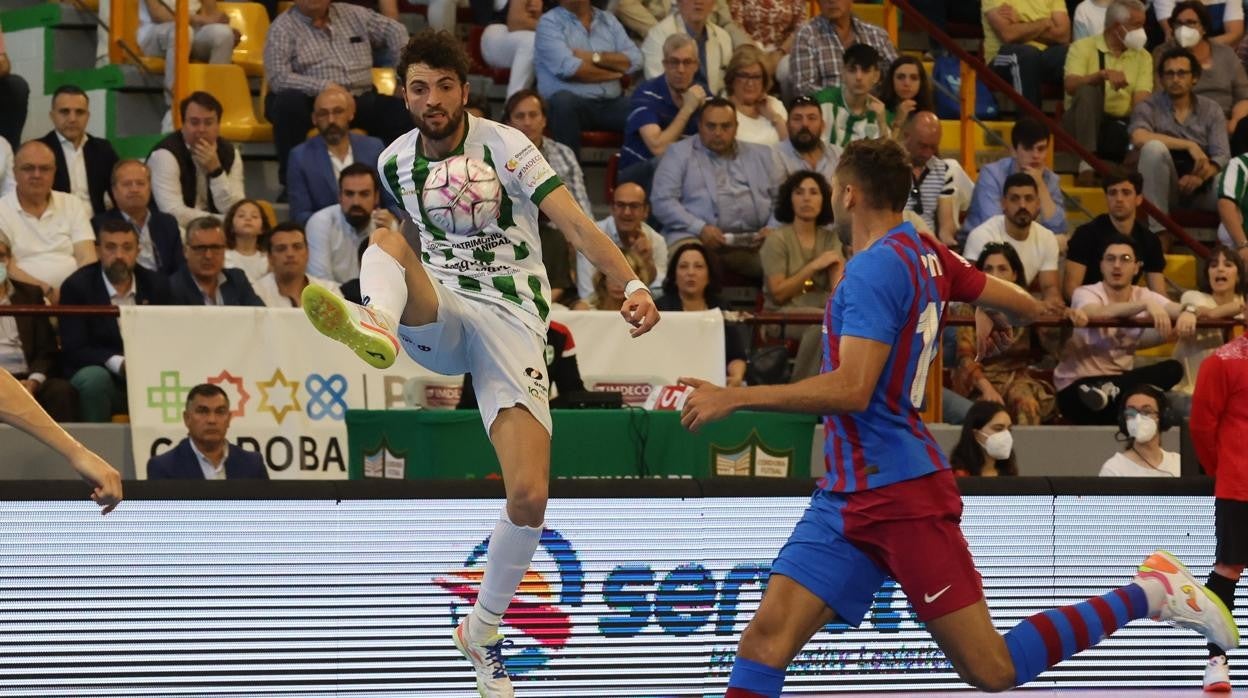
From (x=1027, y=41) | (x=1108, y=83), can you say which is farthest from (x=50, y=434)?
(x=1027, y=41)

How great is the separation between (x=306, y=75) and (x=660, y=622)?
5856mm

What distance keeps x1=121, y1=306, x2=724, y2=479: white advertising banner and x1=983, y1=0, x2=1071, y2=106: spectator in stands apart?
19.6 feet

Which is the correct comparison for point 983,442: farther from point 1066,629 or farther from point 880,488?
point 880,488

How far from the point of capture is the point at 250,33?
45.0 feet

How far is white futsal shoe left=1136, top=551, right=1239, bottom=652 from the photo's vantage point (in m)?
6.43

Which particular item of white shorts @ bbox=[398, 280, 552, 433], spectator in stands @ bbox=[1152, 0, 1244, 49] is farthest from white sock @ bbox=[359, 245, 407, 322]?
spectator in stands @ bbox=[1152, 0, 1244, 49]

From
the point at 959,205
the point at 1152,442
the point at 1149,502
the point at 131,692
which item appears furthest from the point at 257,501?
the point at 959,205

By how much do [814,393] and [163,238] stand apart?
261 inches

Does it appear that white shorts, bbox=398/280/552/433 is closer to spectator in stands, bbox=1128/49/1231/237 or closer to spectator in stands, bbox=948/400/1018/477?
spectator in stands, bbox=948/400/1018/477

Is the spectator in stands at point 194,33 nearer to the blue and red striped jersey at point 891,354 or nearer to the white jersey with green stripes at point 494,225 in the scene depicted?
the white jersey with green stripes at point 494,225

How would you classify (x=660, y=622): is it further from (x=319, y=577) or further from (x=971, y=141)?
(x=971, y=141)

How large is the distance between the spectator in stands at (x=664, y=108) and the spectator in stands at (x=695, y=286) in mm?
1614

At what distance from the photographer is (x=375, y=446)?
9.16m

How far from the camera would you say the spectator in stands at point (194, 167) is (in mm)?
11773
